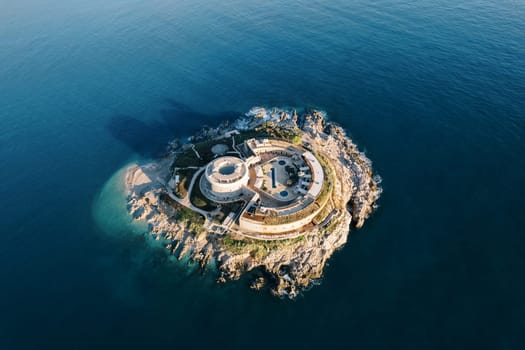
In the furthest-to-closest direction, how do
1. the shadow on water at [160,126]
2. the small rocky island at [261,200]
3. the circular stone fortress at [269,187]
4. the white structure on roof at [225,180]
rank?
the shadow on water at [160,126], the white structure on roof at [225,180], the circular stone fortress at [269,187], the small rocky island at [261,200]

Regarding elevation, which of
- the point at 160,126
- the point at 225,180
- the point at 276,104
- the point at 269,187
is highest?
the point at 276,104

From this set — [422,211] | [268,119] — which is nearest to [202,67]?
[268,119]

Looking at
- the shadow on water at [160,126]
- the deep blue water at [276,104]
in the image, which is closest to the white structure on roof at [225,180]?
the deep blue water at [276,104]

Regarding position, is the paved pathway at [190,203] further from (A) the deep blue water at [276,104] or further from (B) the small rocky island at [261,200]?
(A) the deep blue water at [276,104]

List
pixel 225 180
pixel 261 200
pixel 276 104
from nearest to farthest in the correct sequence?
pixel 225 180
pixel 261 200
pixel 276 104

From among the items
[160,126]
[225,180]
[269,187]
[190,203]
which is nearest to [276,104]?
[160,126]

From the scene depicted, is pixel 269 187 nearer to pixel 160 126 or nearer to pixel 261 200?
pixel 261 200
